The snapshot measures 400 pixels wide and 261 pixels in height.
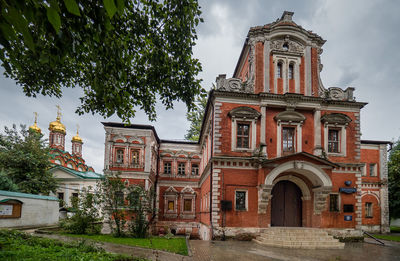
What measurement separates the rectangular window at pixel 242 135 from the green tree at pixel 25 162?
20045 millimetres

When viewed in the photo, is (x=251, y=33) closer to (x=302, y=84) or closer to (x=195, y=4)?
(x=302, y=84)

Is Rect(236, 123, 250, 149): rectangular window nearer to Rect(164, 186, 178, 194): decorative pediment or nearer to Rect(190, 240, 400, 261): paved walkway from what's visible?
Rect(190, 240, 400, 261): paved walkway

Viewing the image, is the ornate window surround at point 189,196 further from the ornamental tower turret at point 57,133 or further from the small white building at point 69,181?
the ornamental tower turret at point 57,133

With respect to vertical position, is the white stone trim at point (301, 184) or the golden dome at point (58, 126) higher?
the golden dome at point (58, 126)

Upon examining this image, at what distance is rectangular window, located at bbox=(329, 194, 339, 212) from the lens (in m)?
16.1

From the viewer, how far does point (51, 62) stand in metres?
4.51

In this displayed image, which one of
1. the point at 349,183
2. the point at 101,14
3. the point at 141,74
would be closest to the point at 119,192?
the point at 141,74

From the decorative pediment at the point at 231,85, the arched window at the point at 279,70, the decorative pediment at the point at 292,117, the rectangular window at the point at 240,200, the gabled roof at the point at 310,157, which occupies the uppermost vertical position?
the arched window at the point at 279,70

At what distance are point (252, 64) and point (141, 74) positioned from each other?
10.8 m

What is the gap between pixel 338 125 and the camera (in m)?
17.2

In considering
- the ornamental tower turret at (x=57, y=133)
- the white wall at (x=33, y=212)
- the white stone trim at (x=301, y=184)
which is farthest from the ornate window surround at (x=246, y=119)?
the ornamental tower turret at (x=57, y=133)

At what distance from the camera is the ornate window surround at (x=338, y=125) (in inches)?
670

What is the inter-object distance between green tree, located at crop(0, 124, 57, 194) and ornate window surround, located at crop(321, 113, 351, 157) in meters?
Result: 25.2

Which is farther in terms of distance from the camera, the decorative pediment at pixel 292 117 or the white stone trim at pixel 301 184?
the decorative pediment at pixel 292 117
